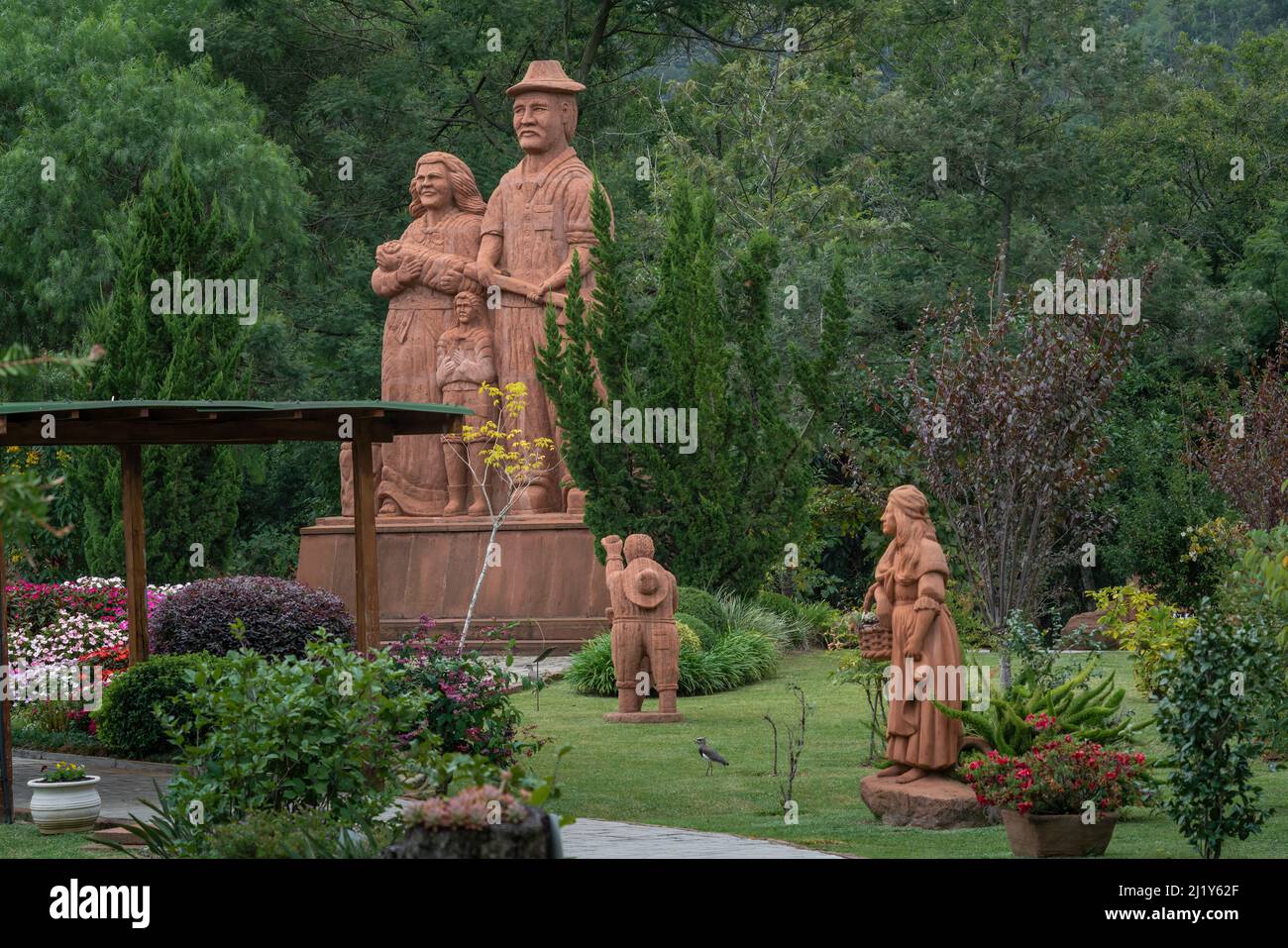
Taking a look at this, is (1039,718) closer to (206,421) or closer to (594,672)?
(206,421)

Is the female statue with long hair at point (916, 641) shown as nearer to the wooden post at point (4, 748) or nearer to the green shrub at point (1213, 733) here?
the green shrub at point (1213, 733)

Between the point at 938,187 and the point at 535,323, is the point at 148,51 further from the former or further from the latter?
the point at 938,187

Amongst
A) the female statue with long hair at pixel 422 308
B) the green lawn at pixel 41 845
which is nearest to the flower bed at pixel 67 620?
the green lawn at pixel 41 845

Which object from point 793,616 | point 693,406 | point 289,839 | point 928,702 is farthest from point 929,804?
point 793,616

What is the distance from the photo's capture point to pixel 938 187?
3403 cm

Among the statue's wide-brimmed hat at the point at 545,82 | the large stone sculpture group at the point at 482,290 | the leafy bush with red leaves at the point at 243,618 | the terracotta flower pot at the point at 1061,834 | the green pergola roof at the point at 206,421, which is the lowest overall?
the terracotta flower pot at the point at 1061,834

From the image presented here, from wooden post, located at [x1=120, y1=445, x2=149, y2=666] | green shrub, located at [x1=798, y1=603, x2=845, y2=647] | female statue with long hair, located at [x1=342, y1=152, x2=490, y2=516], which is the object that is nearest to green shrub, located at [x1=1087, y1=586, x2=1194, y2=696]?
green shrub, located at [x1=798, y1=603, x2=845, y2=647]

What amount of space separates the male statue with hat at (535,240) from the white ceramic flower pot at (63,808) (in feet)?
45.4

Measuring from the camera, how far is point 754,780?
46.0 feet

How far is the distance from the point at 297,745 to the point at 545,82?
18.1 meters

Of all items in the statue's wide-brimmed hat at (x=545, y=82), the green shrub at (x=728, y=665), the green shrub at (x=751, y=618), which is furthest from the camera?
the statue's wide-brimmed hat at (x=545, y=82)

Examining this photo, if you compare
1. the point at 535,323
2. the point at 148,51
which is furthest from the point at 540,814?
the point at 148,51

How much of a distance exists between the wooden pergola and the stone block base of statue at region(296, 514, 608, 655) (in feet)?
27.7

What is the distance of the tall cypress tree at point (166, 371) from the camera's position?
24.9 meters
